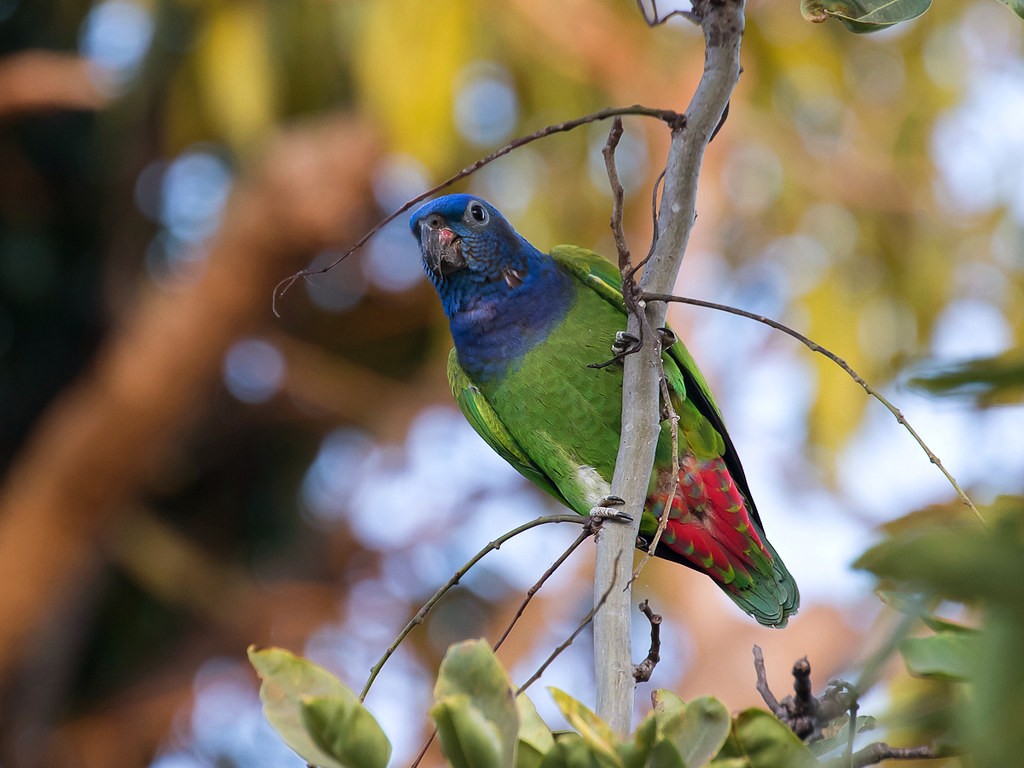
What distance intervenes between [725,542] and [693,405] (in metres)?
0.54

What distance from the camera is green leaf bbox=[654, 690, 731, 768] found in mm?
1504

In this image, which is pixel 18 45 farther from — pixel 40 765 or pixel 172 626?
pixel 40 765

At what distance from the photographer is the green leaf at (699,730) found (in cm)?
150

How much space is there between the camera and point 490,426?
391cm

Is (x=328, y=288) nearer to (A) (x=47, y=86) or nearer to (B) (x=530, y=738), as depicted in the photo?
(A) (x=47, y=86)

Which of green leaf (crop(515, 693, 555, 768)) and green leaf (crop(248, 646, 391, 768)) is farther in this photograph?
green leaf (crop(515, 693, 555, 768))

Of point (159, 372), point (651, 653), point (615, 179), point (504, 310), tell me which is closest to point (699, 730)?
point (651, 653)

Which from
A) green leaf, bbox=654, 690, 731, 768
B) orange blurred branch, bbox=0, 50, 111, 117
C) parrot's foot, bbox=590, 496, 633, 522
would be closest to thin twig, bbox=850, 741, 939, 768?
green leaf, bbox=654, 690, 731, 768

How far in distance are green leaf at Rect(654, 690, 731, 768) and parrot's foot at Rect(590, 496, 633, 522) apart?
21.0 inches

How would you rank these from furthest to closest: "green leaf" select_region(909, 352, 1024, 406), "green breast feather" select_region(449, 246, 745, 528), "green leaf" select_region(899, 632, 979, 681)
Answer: "green breast feather" select_region(449, 246, 745, 528) → "green leaf" select_region(899, 632, 979, 681) → "green leaf" select_region(909, 352, 1024, 406)

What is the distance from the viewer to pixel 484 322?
150 inches

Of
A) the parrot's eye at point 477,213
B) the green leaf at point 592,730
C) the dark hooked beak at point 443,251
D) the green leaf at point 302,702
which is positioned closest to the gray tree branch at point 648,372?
the green leaf at point 592,730

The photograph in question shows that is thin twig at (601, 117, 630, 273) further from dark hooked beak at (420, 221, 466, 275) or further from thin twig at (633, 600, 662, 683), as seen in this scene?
dark hooked beak at (420, 221, 466, 275)

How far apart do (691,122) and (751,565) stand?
7.21 ft
